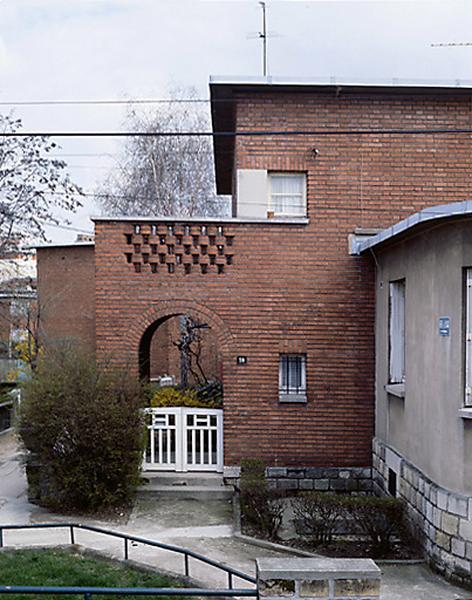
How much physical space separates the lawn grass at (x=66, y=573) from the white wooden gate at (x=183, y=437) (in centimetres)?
392

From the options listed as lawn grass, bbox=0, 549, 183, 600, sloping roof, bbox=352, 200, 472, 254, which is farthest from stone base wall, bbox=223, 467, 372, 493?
sloping roof, bbox=352, 200, 472, 254

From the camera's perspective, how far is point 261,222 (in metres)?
12.2

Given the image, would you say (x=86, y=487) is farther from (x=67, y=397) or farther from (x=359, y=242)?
(x=359, y=242)

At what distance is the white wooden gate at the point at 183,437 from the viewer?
12.3 meters

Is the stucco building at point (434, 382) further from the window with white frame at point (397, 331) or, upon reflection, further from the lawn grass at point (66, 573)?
the lawn grass at point (66, 573)

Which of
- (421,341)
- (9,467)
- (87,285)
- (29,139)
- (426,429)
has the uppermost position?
(29,139)

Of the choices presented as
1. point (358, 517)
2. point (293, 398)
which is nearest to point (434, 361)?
point (358, 517)

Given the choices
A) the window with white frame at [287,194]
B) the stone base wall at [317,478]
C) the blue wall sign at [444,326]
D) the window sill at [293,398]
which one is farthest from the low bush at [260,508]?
the window with white frame at [287,194]

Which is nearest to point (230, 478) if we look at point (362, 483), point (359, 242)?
point (362, 483)

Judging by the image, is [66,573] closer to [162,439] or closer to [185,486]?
[185,486]

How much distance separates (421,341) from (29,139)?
16.8 meters

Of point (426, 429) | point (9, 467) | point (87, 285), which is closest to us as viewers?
point (426, 429)

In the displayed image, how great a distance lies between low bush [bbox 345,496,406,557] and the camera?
9.20 meters

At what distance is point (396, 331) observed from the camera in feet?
36.2
